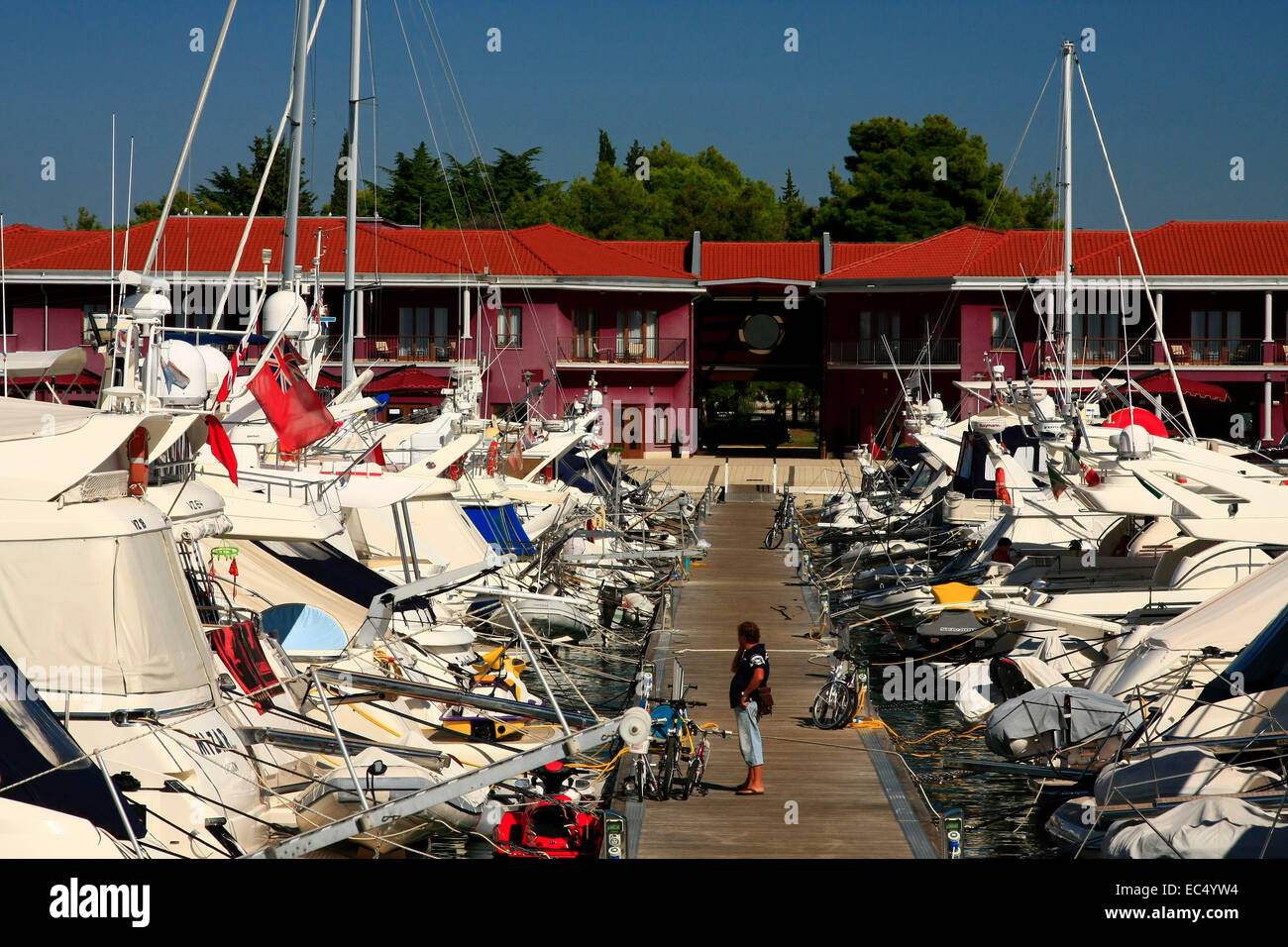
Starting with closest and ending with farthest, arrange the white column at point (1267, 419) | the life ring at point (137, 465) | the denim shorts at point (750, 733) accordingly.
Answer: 1. the life ring at point (137, 465)
2. the denim shorts at point (750, 733)
3. the white column at point (1267, 419)

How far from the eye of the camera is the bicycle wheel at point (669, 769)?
12.0m

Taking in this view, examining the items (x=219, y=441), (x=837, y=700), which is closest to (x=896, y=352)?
(x=837, y=700)

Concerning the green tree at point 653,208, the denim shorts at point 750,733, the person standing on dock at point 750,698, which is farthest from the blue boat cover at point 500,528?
the green tree at point 653,208

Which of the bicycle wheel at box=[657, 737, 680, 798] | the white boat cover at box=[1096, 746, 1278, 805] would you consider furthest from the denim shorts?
the white boat cover at box=[1096, 746, 1278, 805]

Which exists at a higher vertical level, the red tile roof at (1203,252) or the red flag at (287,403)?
the red tile roof at (1203,252)

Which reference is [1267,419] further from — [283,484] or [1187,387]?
[283,484]

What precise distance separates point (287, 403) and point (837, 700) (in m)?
6.47

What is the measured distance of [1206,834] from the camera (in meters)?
9.04

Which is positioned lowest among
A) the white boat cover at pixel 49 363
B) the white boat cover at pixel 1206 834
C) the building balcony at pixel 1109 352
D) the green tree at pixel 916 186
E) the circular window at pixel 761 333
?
the white boat cover at pixel 1206 834

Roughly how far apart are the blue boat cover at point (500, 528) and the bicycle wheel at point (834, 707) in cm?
745

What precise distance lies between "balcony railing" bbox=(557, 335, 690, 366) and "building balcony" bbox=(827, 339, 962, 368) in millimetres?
5461

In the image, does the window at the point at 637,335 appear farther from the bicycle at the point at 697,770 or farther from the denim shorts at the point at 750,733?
the denim shorts at the point at 750,733
